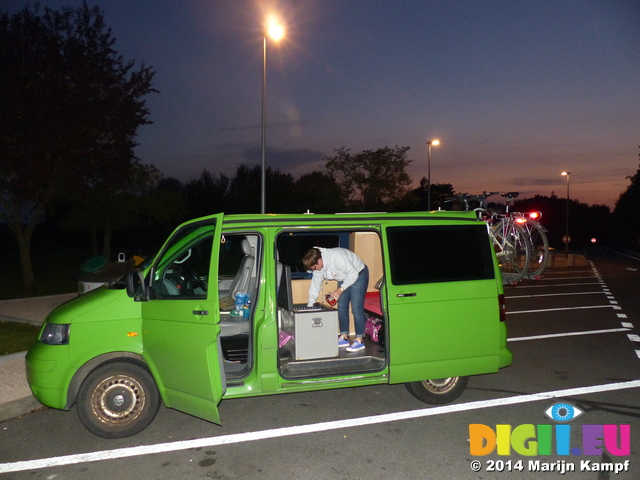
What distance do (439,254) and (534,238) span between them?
12.0ft

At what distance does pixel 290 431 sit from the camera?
468 centimetres

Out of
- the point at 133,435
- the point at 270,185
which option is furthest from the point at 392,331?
the point at 270,185

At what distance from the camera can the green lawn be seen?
7.15 meters

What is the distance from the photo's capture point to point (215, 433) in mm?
4652

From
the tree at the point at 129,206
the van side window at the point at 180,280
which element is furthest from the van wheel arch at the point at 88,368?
the tree at the point at 129,206

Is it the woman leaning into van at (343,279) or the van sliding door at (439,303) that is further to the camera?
the woman leaning into van at (343,279)

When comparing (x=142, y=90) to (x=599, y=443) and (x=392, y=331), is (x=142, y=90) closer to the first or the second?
(x=392, y=331)

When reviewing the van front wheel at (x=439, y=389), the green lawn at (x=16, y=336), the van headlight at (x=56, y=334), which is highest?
the van headlight at (x=56, y=334)

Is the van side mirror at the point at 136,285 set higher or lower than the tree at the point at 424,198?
lower

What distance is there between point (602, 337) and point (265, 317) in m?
7.24

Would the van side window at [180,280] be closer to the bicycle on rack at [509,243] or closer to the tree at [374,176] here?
the bicycle on rack at [509,243]

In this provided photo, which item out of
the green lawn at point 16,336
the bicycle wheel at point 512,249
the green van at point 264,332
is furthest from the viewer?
the bicycle wheel at point 512,249

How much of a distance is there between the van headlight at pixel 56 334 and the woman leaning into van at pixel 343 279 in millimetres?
2493

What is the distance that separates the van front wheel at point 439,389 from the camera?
5.25 metres
